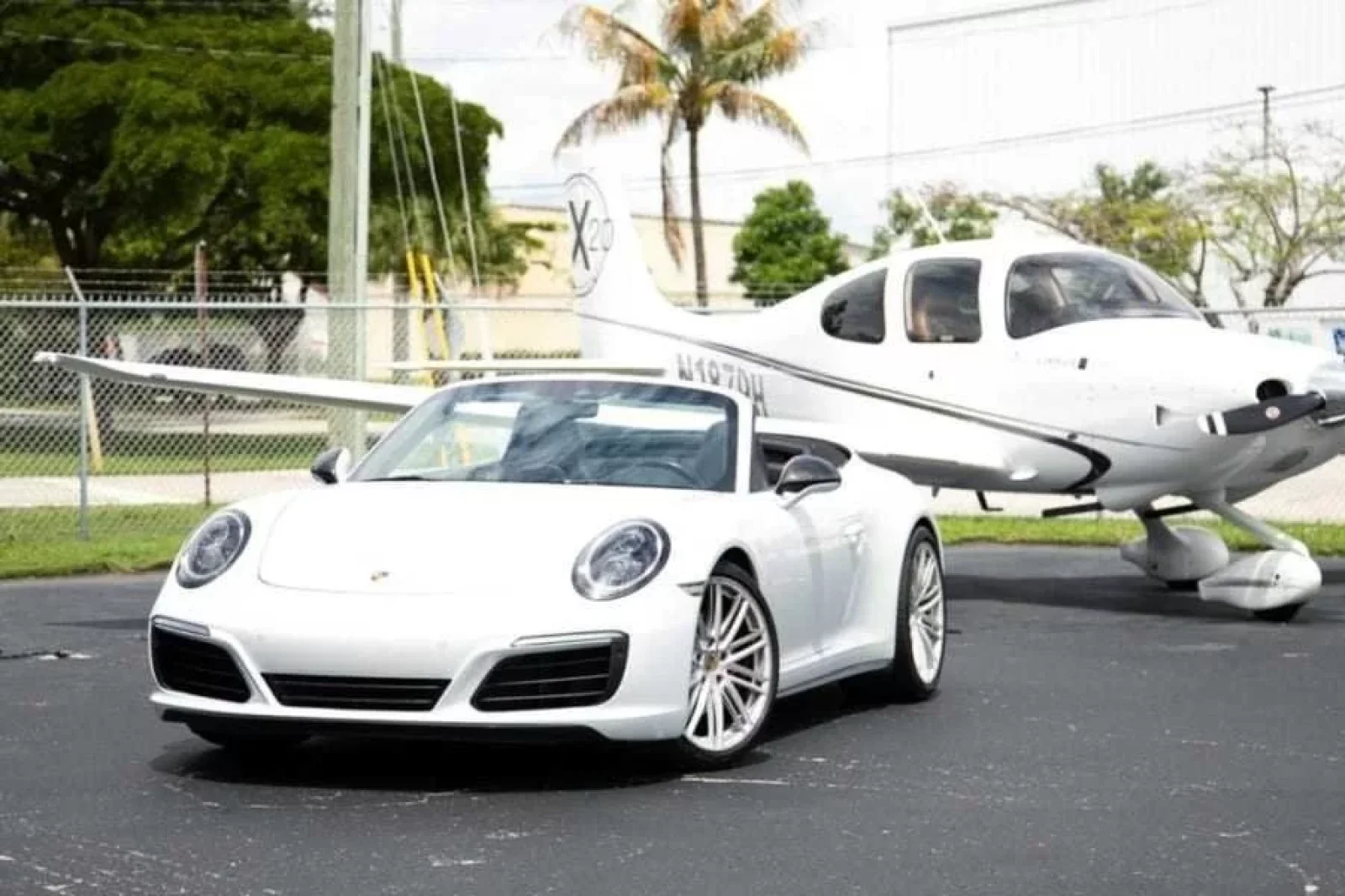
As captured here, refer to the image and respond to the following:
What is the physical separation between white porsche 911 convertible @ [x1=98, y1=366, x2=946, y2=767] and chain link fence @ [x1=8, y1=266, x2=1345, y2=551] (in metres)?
7.13

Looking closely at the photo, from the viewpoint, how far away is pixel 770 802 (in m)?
8.18

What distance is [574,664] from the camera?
8195 mm

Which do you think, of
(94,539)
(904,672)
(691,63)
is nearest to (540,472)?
(904,672)

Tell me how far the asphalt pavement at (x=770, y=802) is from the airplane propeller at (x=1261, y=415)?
2.61 metres

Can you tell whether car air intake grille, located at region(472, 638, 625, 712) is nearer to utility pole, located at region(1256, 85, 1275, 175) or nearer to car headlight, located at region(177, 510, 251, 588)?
car headlight, located at region(177, 510, 251, 588)

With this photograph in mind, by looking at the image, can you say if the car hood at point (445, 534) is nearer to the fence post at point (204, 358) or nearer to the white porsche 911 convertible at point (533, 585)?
the white porsche 911 convertible at point (533, 585)

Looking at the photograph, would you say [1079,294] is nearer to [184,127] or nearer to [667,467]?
[667,467]

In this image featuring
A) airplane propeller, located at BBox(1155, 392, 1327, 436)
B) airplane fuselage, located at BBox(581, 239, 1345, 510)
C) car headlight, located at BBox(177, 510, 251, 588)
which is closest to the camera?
car headlight, located at BBox(177, 510, 251, 588)

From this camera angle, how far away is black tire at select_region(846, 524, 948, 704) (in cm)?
1062

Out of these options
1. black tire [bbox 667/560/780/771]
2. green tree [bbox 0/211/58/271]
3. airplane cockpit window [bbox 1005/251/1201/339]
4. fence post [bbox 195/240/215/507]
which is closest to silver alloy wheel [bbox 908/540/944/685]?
black tire [bbox 667/560/780/771]

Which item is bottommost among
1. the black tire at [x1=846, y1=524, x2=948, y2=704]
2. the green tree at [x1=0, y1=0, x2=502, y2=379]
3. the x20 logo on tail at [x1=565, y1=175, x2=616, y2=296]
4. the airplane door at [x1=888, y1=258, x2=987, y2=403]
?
the black tire at [x1=846, y1=524, x2=948, y2=704]

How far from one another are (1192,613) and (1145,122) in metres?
51.6

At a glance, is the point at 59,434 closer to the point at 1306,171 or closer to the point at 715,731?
the point at 715,731

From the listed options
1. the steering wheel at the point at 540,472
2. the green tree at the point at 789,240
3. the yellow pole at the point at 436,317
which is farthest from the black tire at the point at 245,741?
the green tree at the point at 789,240
